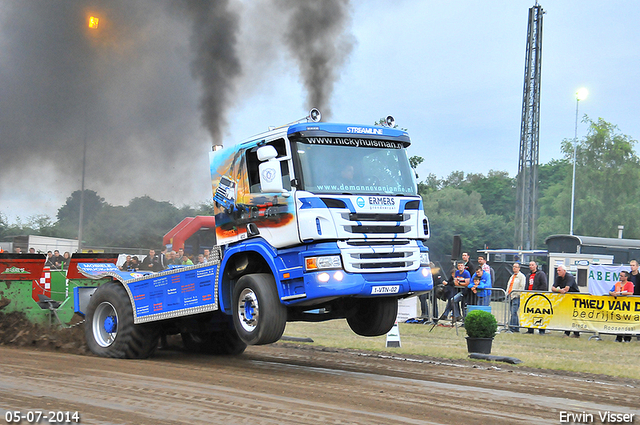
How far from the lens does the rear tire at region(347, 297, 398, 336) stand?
31.4 ft

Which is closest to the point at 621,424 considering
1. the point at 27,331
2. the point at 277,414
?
the point at 277,414

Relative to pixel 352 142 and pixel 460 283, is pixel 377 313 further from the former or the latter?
pixel 460 283

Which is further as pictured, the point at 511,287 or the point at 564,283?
the point at 511,287

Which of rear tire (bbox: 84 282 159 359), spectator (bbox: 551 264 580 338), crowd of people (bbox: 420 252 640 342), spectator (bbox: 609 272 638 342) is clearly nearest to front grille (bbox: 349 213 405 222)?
rear tire (bbox: 84 282 159 359)

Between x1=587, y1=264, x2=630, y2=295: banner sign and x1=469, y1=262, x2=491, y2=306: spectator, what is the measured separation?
7258 mm

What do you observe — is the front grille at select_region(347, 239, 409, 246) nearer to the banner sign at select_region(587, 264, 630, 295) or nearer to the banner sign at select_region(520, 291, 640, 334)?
the banner sign at select_region(520, 291, 640, 334)

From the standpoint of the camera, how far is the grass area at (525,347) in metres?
10.9

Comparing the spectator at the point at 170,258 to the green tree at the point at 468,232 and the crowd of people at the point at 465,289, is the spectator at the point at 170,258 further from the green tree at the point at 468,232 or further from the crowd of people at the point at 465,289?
the green tree at the point at 468,232

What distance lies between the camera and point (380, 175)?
8.95 metres

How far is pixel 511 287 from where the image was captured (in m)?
17.0

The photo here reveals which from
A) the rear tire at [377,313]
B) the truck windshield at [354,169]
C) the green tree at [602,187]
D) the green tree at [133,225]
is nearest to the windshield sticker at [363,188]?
the truck windshield at [354,169]

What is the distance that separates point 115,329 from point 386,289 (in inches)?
179

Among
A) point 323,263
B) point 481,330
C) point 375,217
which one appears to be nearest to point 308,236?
point 323,263

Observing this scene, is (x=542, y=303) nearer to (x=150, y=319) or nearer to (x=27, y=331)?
(x=150, y=319)
